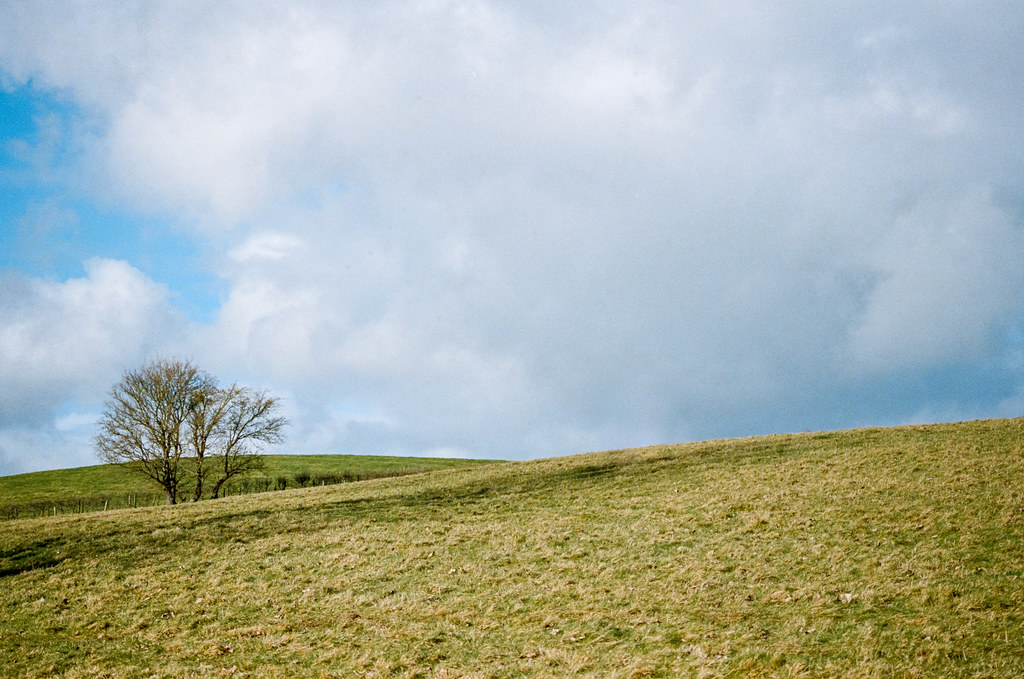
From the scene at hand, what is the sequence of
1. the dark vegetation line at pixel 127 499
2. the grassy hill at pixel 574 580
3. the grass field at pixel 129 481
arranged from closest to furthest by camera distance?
the grassy hill at pixel 574 580 → the dark vegetation line at pixel 127 499 → the grass field at pixel 129 481

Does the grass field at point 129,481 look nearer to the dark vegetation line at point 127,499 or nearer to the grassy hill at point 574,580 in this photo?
the dark vegetation line at point 127,499

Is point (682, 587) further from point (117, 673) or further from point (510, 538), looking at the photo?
point (117, 673)

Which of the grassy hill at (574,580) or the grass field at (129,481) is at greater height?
the grass field at (129,481)

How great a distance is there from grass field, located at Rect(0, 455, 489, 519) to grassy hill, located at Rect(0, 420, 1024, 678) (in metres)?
28.2

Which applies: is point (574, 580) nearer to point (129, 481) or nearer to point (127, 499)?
point (127, 499)

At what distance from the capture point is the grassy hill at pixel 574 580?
38.4 feet

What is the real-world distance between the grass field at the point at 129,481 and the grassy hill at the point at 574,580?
28238mm

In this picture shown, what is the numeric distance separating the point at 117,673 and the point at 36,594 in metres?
9.04

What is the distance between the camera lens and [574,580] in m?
16.3

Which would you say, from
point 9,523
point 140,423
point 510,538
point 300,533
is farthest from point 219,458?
point 510,538

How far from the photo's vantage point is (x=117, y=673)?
1303cm

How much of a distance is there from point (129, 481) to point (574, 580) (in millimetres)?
72901

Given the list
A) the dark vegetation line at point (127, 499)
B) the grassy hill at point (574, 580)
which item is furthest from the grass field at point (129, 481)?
the grassy hill at point (574, 580)

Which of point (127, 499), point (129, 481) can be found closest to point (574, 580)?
point (127, 499)
